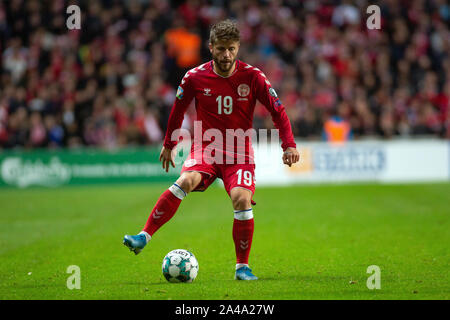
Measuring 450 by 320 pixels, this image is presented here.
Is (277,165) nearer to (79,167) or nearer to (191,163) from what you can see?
(79,167)

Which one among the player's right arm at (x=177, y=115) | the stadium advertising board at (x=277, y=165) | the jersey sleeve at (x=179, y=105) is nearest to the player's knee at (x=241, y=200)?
the player's right arm at (x=177, y=115)

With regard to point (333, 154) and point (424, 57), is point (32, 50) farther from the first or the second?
point (424, 57)

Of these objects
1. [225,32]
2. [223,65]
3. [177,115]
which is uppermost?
[225,32]

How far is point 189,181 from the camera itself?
6465mm

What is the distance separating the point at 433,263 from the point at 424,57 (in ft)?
54.0

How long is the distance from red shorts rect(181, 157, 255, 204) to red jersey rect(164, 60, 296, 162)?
189 mm

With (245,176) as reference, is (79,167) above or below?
below

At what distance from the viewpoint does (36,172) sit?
1920cm

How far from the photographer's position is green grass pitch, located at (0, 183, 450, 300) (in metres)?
5.84

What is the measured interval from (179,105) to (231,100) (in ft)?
1.86

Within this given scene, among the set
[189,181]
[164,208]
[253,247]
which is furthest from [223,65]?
[253,247]

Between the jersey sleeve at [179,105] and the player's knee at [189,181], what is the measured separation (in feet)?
1.46

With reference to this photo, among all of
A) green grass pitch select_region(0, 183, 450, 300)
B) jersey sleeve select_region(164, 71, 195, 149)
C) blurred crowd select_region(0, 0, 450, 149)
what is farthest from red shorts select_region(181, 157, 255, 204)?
blurred crowd select_region(0, 0, 450, 149)

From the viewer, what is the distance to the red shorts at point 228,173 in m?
6.47
